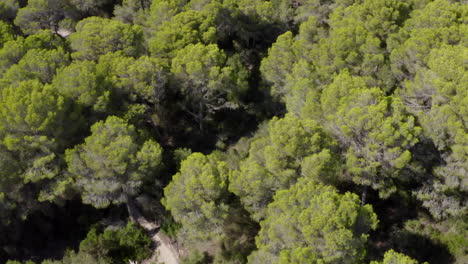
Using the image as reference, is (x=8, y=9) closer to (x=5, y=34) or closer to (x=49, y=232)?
(x=5, y=34)

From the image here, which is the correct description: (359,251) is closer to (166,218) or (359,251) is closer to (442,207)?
(442,207)

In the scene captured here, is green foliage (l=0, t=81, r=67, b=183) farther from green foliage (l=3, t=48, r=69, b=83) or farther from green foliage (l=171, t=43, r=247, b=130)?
green foliage (l=171, t=43, r=247, b=130)

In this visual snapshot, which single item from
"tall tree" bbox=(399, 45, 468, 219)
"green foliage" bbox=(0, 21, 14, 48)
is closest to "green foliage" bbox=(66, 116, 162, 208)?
"green foliage" bbox=(0, 21, 14, 48)

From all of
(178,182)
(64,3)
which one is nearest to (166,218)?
(178,182)

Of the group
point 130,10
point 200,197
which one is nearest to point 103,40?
point 130,10

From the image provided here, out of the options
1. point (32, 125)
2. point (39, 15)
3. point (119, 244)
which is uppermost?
Answer: point (32, 125)

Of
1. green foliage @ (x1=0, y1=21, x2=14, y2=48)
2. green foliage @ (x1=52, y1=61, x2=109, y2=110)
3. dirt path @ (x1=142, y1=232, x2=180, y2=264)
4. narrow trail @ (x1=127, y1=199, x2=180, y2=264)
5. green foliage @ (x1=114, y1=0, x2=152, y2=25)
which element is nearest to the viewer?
dirt path @ (x1=142, y1=232, x2=180, y2=264)

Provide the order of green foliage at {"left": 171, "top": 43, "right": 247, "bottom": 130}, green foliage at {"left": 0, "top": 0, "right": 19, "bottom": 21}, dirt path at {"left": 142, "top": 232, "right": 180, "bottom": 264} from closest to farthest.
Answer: dirt path at {"left": 142, "top": 232, "right": 180, "bottom": 264}, green foliage at {"left": 171, "top": 43, "right": 247, "bottom": 130}, green foliage at {"left": 0, "top": 0, "right": 19, "bottom": 21}

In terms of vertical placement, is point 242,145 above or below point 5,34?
below
